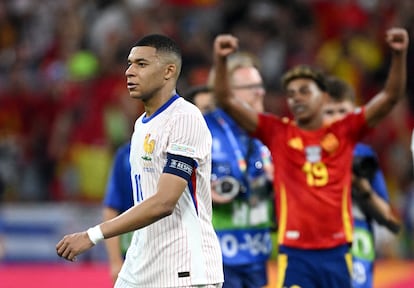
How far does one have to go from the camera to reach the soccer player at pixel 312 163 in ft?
26.1

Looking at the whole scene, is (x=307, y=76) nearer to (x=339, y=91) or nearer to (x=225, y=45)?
(x=225, y=45)

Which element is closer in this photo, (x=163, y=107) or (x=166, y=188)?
(x=166, y=188)

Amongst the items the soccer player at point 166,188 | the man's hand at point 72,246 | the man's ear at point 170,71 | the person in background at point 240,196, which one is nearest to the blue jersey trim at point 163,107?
the soccer player at point 166,188

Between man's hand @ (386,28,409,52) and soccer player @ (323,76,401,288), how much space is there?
0.75m

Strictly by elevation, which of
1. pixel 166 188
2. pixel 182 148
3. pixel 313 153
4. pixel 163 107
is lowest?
pixel 166 188

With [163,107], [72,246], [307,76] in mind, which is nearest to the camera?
[72,246]

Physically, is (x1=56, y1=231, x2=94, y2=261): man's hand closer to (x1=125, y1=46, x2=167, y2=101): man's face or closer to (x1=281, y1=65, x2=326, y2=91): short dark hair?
(x1=125, y1=46, x2=167, y2=101): man's face

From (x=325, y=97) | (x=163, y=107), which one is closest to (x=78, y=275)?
(x=325, y=97)

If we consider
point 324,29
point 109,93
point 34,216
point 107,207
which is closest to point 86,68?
point 109,93

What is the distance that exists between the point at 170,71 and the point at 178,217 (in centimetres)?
80

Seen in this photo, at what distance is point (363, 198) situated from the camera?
862cm

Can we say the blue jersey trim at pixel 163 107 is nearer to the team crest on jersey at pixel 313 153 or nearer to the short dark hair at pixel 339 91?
the team crest on jersey at pixel 313 153

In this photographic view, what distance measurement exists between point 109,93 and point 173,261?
9885 millimetres

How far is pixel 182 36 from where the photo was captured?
17562 millimetres
